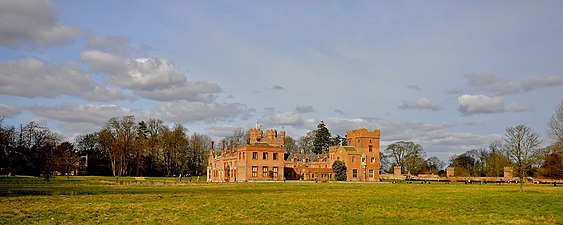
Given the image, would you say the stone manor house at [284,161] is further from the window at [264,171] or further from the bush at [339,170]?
the bush at [339,170]

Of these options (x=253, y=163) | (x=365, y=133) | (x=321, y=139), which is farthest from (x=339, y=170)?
(x=321, y=139)

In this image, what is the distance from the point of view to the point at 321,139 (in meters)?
114

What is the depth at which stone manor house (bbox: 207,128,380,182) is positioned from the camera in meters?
83.0

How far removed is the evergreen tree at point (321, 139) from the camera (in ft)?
373

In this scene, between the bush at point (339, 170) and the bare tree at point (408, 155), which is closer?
the bush at point (339, 170)

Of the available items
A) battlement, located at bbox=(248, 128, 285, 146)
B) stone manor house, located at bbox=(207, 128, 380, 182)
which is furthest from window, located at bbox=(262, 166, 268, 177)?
battlement, located at bbox=(248, 128, 285, 146)

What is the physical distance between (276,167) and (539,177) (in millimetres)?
42693

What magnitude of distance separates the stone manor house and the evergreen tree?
17.7 m

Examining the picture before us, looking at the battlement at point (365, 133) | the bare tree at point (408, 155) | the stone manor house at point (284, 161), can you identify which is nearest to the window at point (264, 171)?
the stone manor house at point (284, 161)

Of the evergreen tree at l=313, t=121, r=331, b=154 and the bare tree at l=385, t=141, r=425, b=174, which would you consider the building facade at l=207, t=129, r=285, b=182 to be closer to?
the evergreen tree at l=313, t=121, r=331, b=154

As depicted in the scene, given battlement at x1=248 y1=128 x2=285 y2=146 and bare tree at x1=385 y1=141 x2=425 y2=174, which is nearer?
battlement at x1=248 y1=128 x2=285 y2=146

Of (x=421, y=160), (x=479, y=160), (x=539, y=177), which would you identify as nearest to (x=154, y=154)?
(x=421, y=160)

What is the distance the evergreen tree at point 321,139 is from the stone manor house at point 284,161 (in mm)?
17679

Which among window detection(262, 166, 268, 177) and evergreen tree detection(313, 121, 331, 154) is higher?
evergreen tree detection(313, 121, 331, 154)
